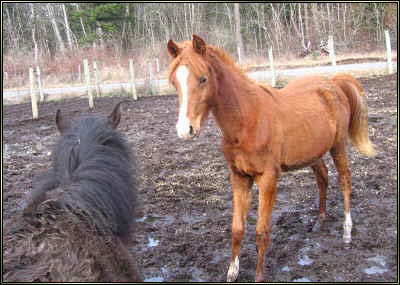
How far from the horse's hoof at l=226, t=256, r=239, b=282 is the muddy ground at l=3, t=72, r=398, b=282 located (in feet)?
0.33

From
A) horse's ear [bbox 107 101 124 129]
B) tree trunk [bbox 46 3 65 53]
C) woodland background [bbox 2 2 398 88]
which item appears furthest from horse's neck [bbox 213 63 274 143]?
tree trunk [bbox 46 3 65 53]

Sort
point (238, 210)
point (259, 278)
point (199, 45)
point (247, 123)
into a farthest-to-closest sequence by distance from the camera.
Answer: point (238, 210) < point (259, 278) < point (247, 123) < point (199, 45)

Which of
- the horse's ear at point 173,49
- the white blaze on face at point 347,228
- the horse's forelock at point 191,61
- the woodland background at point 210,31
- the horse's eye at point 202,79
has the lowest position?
the white blaze on face at point 347,228

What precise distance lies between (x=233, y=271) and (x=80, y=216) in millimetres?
1556

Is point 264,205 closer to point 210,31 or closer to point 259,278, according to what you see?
point 259,278

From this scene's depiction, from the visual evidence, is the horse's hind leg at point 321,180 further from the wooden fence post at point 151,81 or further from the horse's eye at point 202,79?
the wooden fence post at point 151,81

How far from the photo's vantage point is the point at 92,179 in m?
2.20

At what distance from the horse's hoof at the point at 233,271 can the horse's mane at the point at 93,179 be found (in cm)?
113

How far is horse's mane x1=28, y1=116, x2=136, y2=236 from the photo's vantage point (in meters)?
2.05

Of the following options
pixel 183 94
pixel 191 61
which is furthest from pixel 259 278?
pixel 191 61

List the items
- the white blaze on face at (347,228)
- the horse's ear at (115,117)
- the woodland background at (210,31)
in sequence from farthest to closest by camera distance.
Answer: the woodland background at (210,31) → the white blaze on face at (347,228) → the horse's ear at (115,117)

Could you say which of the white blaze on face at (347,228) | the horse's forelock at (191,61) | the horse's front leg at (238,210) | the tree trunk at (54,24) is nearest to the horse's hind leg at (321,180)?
the white blaze on face at (347,228)

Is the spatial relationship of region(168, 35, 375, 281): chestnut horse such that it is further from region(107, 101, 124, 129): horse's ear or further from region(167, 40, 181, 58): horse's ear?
region(107, 101, 124, 129): horse's ear

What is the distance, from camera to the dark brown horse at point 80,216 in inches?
67.4
